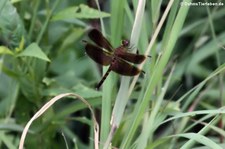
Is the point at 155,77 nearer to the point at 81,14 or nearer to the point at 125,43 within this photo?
the point at 125,43

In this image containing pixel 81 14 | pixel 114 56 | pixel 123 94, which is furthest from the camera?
pixel 81 14

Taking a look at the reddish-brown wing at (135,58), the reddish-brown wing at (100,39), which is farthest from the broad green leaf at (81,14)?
the reddish-brown wing at (135,58)

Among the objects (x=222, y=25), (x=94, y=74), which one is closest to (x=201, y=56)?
(x=222, y=25)

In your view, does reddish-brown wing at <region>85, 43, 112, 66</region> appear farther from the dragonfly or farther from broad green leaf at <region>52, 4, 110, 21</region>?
broad green leaf at <region>52, 4, 110, 21</region>

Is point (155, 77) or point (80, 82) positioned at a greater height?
point (155, 77)

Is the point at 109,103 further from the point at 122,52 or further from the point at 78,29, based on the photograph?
the point at 78,29

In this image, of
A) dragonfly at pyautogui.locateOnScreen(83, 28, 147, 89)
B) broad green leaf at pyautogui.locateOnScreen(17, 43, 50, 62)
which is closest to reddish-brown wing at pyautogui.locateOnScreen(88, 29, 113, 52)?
dragonfly at pyautogui.locateOnScreen(83, 28, 147, 89)

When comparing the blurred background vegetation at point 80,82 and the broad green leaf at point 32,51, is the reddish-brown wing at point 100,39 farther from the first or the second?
the broad green leaf at point 32,51

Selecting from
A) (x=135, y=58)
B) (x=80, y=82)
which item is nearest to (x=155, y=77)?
(x=135, y=58)
